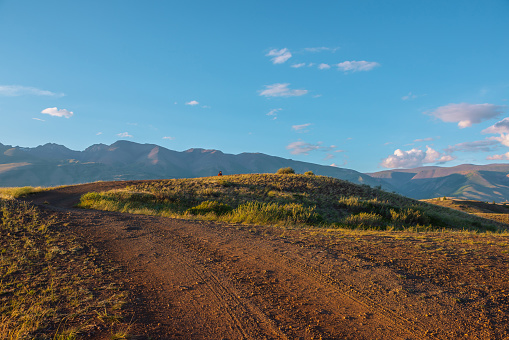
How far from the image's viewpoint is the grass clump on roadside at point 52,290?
12.5ft

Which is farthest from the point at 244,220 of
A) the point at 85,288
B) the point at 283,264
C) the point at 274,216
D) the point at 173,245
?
the point at 85,288

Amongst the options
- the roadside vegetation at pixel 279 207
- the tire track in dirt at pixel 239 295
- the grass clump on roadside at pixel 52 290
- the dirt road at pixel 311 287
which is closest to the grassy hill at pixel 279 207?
the roadside vegetation at pixel 279 207

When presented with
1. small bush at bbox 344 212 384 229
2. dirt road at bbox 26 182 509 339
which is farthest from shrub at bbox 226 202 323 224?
dirt road at bbox 26 182 509 339

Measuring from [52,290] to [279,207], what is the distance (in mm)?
14341

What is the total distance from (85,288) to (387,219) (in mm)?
20014

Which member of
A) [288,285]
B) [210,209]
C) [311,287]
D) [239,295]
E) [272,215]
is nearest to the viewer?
[239,295]

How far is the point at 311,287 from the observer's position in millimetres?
5285

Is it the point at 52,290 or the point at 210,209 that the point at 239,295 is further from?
the point at 210,209

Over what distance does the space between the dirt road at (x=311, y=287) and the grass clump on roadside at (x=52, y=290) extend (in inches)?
15.4

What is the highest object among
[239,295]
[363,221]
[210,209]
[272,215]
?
[239,295]

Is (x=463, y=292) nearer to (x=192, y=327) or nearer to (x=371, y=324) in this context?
(x=371, y=324)

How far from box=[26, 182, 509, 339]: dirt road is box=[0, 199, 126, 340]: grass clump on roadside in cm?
39

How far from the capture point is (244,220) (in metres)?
14.9

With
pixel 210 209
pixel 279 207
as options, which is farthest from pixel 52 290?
pixel 279 207
